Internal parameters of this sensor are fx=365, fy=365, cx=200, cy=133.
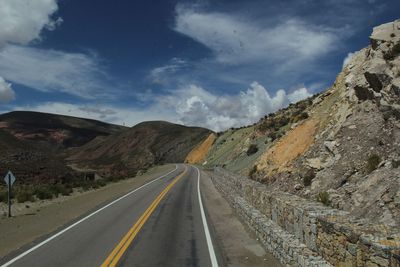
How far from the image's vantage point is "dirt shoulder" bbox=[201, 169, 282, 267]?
9.61 meters

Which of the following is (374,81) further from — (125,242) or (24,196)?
(24,196)

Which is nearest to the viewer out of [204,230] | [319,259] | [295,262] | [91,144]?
[319,259]

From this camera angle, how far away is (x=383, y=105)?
1798cm

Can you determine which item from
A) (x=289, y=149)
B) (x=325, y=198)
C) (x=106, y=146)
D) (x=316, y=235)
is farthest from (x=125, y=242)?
(x=106, y=146)

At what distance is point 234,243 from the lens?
11.6 meters

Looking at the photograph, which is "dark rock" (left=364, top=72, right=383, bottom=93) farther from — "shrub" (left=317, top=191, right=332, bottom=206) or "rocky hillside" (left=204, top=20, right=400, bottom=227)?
"shrub" (left=317, top=191, right=332, bottom=206)

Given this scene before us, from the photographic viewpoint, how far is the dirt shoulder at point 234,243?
31.5ft

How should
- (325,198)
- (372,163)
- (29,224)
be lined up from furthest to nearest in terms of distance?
1. (29,224)
2. (372,163)
3. (325,198)

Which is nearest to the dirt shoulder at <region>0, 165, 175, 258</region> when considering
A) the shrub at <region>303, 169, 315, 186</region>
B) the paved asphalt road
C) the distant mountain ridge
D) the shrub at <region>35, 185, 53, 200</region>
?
the paved asphalt road

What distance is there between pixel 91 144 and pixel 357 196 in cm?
15991

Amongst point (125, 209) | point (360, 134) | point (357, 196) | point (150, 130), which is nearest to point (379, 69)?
point (360, 134)

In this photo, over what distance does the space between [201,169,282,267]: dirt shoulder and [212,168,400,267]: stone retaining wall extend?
303mm

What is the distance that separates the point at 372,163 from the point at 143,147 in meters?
113

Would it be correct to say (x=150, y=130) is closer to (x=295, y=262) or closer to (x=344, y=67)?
(x=344, y=67)
